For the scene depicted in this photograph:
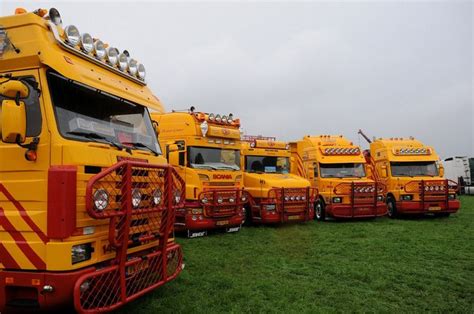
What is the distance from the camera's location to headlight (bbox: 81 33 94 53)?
14.9 ft

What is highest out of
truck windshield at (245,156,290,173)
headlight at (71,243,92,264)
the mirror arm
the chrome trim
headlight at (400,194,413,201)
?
the chrome trim

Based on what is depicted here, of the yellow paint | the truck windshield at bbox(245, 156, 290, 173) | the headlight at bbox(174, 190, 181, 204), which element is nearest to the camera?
the yellow paint

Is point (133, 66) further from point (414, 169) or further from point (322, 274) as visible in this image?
point (414, 169)

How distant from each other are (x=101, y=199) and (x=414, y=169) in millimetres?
14097

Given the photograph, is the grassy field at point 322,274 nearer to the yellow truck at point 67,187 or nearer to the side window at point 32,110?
the yellow truck at point 67,187

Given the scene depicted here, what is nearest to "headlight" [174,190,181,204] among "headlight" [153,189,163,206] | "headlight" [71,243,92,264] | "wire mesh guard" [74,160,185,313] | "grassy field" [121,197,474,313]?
"wire mesh guard" [74,160,185,313]

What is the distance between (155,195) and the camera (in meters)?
4.53

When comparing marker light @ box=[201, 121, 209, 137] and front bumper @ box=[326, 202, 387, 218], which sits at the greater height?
marker light @ box=[201, 121, 209, 137]

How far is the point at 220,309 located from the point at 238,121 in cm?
715

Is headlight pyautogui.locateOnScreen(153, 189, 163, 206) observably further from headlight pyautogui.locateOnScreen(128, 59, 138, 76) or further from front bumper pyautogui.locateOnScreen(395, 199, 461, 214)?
front bumper pyautogui.locateOnScreen(395, 199, 461, 214)

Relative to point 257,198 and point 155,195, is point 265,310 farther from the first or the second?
point 257,198

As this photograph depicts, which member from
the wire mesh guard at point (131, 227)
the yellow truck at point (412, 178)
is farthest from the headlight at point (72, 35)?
the yellow truck at point (412, 178)

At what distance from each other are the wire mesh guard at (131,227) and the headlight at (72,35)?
5.00ft

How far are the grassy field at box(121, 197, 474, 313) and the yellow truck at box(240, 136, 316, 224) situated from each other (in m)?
1.02
